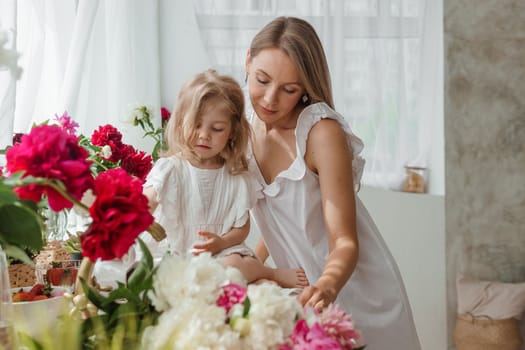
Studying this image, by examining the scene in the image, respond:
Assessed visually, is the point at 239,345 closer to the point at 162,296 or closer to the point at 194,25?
the point at 162,296

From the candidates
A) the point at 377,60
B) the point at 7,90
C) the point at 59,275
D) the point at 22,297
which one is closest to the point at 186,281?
the point at 22,297

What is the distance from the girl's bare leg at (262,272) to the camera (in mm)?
1832

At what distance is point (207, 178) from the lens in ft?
6.19

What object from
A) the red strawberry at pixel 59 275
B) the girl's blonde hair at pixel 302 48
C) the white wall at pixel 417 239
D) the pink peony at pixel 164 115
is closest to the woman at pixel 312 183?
the girl's blonde hair at pixel 302 48

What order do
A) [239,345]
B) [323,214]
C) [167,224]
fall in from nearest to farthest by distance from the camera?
1. [239,345]
2. [167,224]
3. [323,214]

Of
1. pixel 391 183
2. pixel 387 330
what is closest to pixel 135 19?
pixel 391 183

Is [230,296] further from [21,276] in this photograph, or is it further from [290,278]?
[290,278]

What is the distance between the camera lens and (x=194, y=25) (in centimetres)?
410

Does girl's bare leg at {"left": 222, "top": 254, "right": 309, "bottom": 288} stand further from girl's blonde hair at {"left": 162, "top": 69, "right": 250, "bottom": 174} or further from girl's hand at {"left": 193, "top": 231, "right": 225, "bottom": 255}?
girl's blonde hair at {"left": 162, "top": 69, "right": 250, "bottom": 174}

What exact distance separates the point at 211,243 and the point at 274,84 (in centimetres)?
38

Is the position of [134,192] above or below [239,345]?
above

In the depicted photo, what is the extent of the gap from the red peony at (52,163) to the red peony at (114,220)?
2cm

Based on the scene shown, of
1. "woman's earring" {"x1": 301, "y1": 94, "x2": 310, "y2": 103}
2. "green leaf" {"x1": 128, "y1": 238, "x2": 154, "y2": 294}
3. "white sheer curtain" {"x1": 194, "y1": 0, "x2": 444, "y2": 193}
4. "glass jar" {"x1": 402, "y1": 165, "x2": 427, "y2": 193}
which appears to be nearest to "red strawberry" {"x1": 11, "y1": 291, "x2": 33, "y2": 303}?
"green leaf" {"x1": 128, "y1": 238, "x2": 154, "y2": 294}

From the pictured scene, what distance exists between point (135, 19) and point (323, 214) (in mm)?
2009
